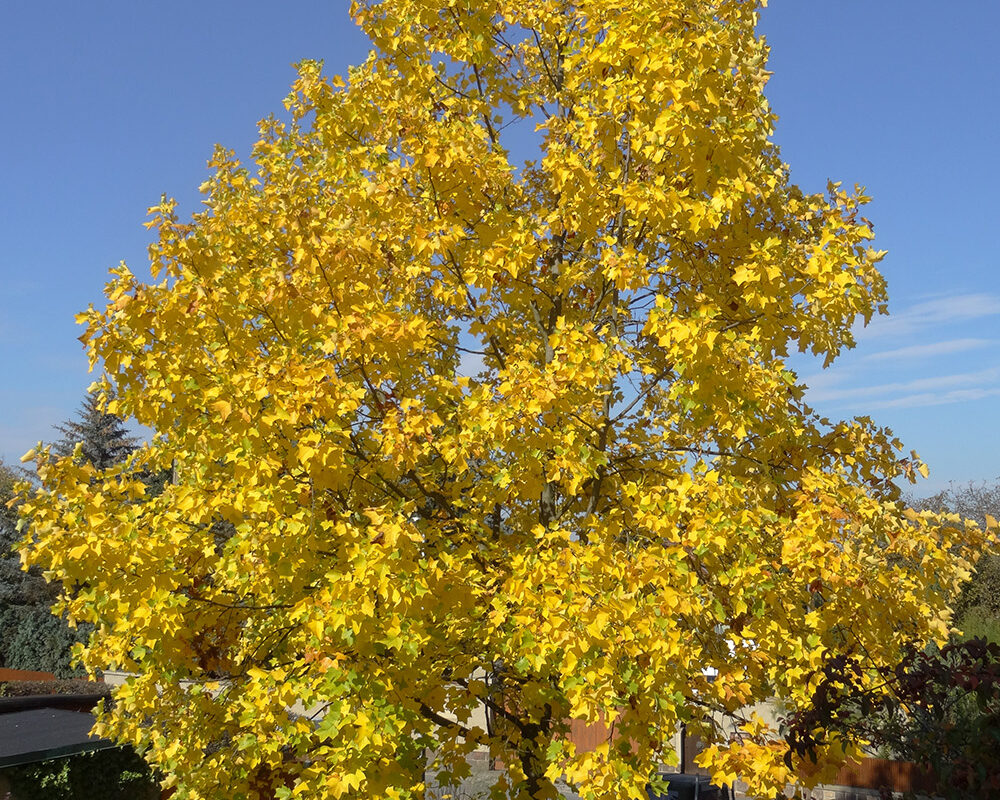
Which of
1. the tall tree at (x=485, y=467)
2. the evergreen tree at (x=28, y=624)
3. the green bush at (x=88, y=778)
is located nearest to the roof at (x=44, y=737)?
the green bush at (x=88, y=778)

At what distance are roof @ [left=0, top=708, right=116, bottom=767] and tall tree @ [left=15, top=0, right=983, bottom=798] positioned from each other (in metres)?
5.35

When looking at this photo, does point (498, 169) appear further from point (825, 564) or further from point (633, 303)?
point (825, 564)

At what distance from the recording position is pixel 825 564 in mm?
4777

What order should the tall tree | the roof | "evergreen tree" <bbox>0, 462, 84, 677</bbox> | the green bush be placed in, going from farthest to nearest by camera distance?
"evergreen tree" <bbox>0, 462, 84, 677</bbox> < the green bush < the roof < the tall tree

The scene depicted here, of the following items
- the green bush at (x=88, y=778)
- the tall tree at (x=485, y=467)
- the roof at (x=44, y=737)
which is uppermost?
the tall tree at (x=485, y=467)

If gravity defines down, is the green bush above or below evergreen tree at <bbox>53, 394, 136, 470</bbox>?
below

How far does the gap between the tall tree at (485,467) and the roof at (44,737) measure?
535 cm

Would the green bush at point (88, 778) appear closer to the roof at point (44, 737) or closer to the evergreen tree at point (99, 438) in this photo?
the roof at point (44, 737)

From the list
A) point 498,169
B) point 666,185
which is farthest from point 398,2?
point 666,185

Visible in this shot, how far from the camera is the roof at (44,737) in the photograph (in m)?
10.1

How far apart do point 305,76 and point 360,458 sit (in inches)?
142

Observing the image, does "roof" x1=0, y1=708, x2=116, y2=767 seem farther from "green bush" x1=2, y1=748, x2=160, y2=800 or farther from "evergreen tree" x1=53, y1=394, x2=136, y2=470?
"evergreen tree" x1=53, y1=394, x2=136, y2=470

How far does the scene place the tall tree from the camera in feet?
14.8

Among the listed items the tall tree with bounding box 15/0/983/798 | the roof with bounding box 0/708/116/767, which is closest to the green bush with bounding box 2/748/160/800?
the roof with bounding box 0/708/116/767
